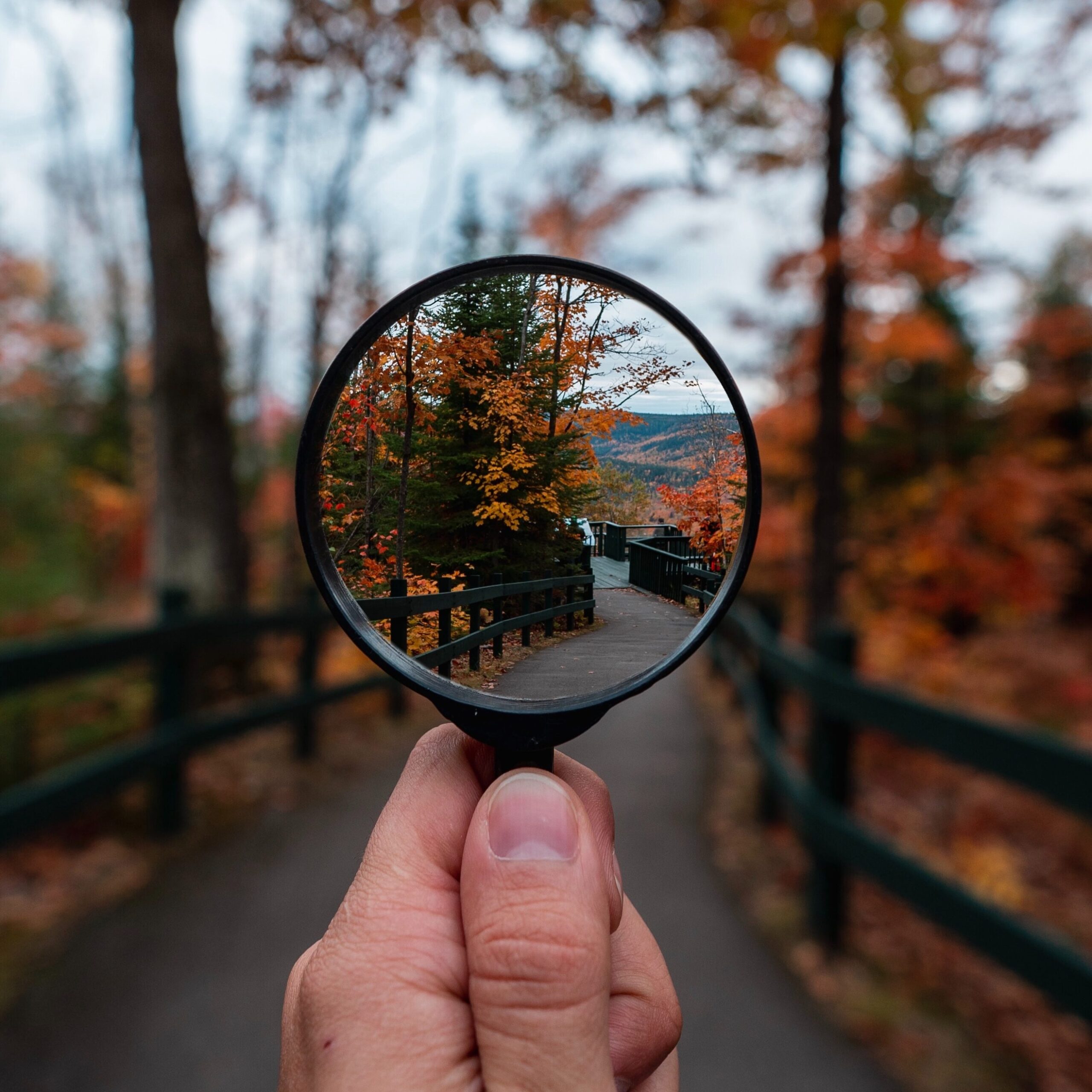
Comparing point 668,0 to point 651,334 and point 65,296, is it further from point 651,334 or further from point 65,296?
point 65,296

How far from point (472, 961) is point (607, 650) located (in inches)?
12.9

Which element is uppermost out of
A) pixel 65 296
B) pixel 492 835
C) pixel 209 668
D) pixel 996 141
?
pixel 65 296

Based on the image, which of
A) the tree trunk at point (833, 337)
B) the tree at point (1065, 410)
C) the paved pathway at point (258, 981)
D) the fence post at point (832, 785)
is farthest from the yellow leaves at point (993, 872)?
the tree at point (1065, 410)

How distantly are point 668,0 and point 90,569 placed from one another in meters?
11.0

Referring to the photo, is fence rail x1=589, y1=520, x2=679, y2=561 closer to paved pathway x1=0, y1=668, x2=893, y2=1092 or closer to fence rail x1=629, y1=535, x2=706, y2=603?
fence rail x1=629, y1=535, x2=706, y2=603

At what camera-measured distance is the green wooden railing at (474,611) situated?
0.82 m

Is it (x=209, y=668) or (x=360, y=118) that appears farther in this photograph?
(x=360, y=118)

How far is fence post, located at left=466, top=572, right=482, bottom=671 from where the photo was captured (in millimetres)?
823

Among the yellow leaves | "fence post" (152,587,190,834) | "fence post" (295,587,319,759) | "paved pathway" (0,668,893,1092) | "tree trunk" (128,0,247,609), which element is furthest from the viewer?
"tree trunk" (128,0,247,609)

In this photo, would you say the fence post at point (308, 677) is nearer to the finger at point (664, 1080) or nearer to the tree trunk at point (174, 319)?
the tree trunk at point (174, 319)

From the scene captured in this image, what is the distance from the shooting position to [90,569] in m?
11.6

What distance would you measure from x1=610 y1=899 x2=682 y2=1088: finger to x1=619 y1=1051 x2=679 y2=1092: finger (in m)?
0.02

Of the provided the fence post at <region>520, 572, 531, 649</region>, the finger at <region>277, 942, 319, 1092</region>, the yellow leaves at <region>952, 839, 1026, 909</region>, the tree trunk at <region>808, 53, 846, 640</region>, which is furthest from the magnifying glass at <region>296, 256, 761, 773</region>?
the yellow leaves at <region>952, 839, 1026, 909</region>

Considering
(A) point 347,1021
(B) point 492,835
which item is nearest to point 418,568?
(B) point 492,835
